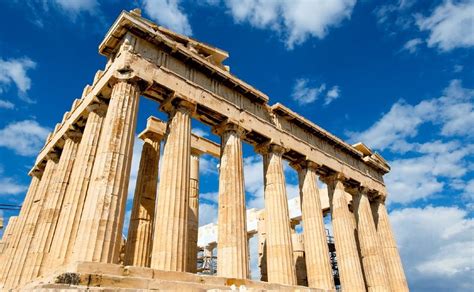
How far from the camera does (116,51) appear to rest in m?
16.8

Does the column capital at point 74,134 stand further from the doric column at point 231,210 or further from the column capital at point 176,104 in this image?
the doric column at point 231,210

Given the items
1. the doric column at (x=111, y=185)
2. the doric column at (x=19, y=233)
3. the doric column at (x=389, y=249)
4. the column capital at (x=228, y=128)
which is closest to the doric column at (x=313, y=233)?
the column capital at (x=228, y=128)

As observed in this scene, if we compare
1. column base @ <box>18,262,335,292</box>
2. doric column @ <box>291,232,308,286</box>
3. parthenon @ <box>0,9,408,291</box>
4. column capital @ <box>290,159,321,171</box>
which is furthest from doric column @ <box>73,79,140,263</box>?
doric column @ <box>291,232,308,286</box>

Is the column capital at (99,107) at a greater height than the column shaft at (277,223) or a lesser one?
greater

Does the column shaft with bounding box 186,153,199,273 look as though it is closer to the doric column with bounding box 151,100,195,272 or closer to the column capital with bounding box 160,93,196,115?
the doric column with bounding box 151,100,195,272

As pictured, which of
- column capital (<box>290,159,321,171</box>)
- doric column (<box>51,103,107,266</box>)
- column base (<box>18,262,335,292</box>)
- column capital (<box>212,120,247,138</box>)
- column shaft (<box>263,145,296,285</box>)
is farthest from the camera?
column capital (<box>290,159,321,171</box>)

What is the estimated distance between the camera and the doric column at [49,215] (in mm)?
15883

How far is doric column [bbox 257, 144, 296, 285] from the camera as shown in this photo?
17688mm

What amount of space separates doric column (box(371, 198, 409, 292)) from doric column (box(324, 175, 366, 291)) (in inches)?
204

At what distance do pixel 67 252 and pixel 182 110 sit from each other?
7772mm

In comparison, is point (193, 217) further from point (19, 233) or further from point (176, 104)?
point (19, 233)

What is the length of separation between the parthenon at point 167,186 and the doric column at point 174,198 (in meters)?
0.04

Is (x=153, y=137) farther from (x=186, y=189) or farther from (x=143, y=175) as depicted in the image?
(x=186, y=189)

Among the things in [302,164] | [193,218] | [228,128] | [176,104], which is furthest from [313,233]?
[176,104]
